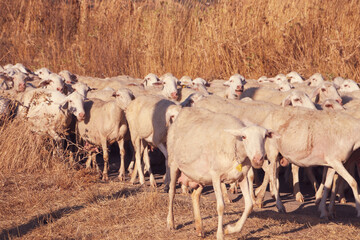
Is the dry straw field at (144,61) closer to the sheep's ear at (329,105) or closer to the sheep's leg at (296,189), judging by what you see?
the sheep's leg at (296,189)

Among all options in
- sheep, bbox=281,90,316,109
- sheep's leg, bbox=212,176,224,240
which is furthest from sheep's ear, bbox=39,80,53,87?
A: sheep's leg, bbox=212,176,224,240

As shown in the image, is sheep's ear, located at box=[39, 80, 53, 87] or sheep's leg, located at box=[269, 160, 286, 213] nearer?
sheep's leg, located at box=[269, 160, 286, 213]

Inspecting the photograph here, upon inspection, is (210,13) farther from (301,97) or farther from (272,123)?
(272,123)

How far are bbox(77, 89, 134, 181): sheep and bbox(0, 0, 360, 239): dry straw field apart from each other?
0.67m

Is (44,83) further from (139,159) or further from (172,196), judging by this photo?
(172,196)

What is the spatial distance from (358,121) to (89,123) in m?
5.21

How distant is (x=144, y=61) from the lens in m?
17.8

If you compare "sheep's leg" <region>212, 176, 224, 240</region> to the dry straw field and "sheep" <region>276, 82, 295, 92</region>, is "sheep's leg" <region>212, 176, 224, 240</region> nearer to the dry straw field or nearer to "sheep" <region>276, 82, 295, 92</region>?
the dry straw field

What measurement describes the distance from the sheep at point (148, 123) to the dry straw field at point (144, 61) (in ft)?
2.76

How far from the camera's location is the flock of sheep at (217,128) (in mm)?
5777

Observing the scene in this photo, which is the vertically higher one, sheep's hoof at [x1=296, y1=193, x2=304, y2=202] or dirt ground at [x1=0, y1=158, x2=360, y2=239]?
dirt ground at [x1=0, y1=158, x2=360, y2=239]

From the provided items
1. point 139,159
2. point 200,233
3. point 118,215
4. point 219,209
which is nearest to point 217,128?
point 219,209

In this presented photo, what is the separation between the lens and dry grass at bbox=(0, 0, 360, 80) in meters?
15.2

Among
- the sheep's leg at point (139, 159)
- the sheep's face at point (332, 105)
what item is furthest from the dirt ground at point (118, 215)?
the sheep's face at point (332, 105)
